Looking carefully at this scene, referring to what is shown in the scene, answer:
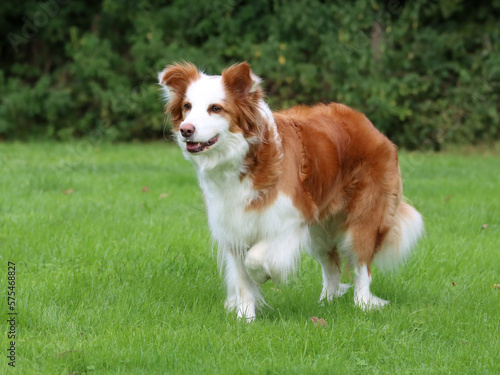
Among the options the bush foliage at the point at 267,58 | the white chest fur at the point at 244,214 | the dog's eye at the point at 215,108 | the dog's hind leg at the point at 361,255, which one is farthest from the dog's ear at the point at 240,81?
the bush foliage at the point at 267,58

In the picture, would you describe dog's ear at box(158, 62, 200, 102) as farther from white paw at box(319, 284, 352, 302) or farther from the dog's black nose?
white paw at box(319, 284, 352, 302)

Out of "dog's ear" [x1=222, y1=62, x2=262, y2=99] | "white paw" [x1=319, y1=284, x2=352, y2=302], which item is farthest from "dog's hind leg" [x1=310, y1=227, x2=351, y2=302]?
"dog's ear" [x1=222, y1=62, x2=262, y2=99]

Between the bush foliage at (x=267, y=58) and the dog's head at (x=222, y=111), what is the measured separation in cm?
1094

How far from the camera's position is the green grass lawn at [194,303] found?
359 centimetres

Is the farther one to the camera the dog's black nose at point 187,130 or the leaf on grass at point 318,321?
the leaf on grass at point 318,321

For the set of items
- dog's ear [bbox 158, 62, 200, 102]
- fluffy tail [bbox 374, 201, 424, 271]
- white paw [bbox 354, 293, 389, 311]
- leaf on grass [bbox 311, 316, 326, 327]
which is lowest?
white paw [bbox 354, 293, 389, 311]

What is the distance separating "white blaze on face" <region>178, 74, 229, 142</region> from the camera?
153 inches

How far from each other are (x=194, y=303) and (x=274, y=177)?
112 centimetres

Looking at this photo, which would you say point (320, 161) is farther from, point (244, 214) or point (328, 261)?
point (328, 261)

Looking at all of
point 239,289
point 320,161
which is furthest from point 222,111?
point 239,289

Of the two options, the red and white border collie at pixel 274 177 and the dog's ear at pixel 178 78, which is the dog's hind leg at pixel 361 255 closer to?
the red and white border collie at pixel 274 177

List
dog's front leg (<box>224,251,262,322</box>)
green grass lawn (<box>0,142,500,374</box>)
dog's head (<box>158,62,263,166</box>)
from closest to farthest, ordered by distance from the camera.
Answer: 1. green grass lawn (<box>0,142,500,374</box>)
2. dog's head (<box>158,62,263,166</box>)
3. dog's front leg (<box>224,251,262,322</box>)

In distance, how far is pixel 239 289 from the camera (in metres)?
4.37

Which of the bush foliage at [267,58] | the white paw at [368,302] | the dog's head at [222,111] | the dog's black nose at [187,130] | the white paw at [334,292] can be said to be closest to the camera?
the dog's black nose at [187,130]
